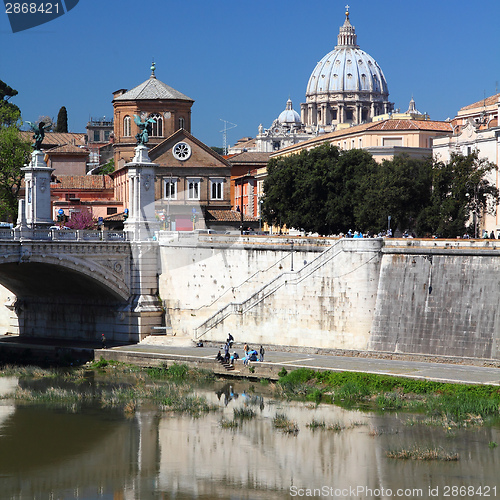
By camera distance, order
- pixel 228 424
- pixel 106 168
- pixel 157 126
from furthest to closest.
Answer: pixel 106 168 → pixel 157 126 → pixel 228 424

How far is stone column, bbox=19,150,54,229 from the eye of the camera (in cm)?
4653

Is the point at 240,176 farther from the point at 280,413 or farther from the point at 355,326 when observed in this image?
the point at 280,413

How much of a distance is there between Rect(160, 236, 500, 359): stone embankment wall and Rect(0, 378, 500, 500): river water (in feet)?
20.7

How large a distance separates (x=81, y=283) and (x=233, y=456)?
65.1 feet

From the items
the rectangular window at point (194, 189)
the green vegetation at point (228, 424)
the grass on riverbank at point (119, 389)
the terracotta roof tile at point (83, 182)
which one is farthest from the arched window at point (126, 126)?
the green vegetation at point (228, 424)

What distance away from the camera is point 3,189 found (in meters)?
60.4

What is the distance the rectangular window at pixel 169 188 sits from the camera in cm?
7056

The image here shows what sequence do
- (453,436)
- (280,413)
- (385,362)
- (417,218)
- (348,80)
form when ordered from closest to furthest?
(453,436), (280,413), (385,362), (417,218), (348,80)

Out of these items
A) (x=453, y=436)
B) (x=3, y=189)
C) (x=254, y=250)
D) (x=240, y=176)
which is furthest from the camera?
(x=240, y=176)

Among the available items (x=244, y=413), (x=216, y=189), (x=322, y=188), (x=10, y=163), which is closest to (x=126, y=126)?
(x=216, y=189)

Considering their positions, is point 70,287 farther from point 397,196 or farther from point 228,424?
point 228,424

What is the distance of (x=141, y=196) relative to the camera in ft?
153

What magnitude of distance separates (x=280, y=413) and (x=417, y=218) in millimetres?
21573

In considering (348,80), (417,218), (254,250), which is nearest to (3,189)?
(254,250)
